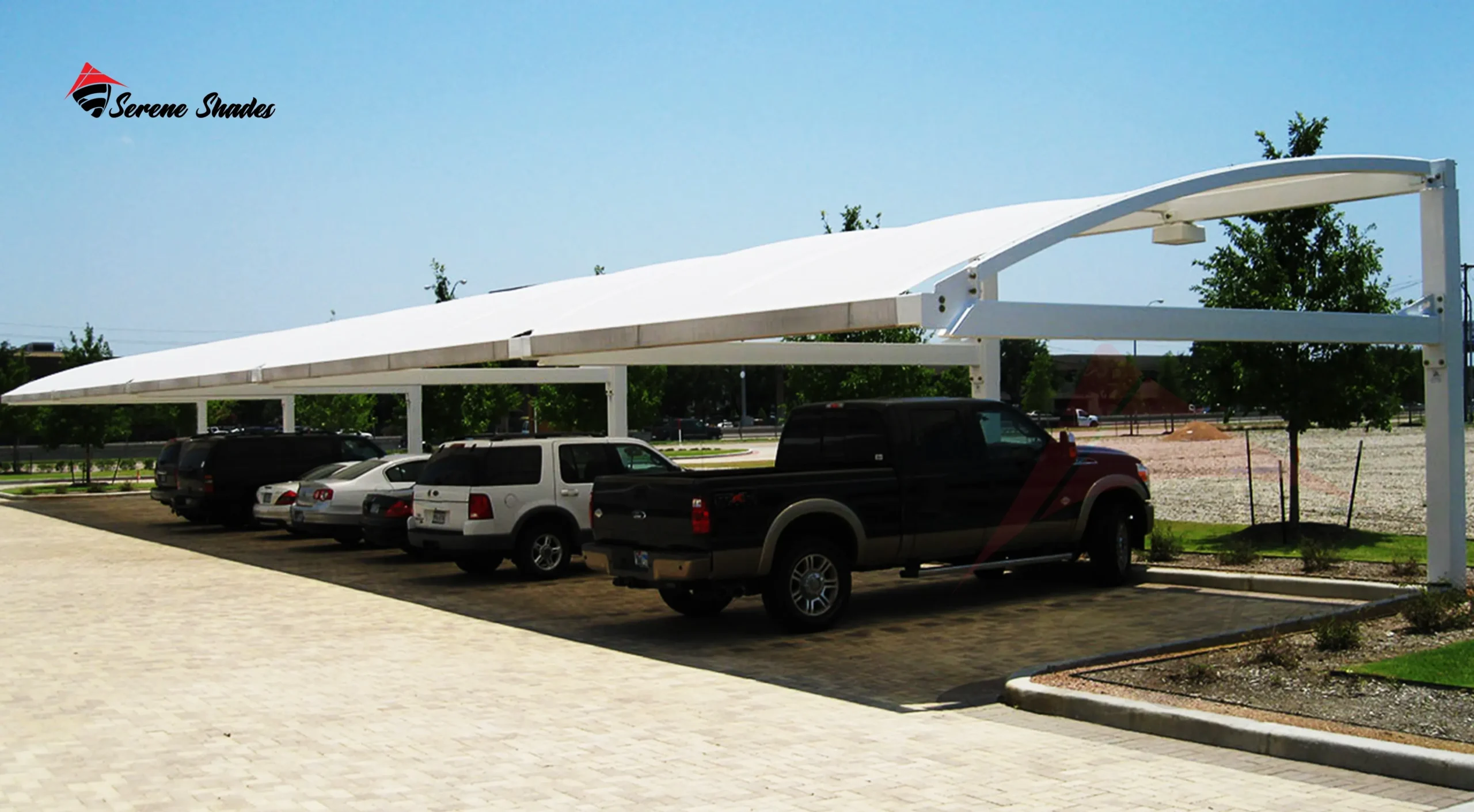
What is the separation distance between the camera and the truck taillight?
12.0 meters

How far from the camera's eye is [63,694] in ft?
33.3

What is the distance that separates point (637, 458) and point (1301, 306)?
30.7 feet

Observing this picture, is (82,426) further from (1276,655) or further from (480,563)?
(1276,655)

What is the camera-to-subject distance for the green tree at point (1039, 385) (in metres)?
57.7

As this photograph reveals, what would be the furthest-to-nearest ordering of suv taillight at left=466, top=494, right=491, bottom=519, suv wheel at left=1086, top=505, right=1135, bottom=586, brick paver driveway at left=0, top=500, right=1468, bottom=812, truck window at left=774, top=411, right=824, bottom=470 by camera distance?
suv taillight at left=466, top=494, right=491, bottom=519, suv wheel at left=1086, top=505, right=1135, bottom=586, truck window at left=774, top=411, right=824, bottom=470, brick paver driveway at left=0, top=500, right=1468, bottom=812

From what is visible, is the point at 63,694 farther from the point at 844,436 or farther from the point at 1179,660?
the point at 1179,660

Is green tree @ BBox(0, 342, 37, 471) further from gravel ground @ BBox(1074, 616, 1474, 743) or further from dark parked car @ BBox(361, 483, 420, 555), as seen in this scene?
gravel ground @ BBox(1074, 616, 1474, 743)

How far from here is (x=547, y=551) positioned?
17.2 metres

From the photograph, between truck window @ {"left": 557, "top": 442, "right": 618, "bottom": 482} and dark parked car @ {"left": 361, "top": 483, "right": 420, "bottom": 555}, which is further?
dark parked car @ {"left": 361, "top": 483, "right": 420, "bottom": 555}

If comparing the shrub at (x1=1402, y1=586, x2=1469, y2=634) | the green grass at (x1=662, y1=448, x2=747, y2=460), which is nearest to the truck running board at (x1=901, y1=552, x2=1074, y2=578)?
the shrub at (x1=1402, y1=586, x2=1469, y2=634)

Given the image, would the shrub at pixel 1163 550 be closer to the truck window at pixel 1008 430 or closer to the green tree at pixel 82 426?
the truck window at pixel 1008 430

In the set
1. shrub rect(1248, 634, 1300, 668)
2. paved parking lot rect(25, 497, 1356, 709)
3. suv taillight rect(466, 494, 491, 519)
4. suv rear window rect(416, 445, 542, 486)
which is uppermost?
suv rear window rect(416, 445, 542, 486)

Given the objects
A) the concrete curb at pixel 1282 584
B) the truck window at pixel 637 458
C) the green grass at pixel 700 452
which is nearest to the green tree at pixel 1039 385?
the green grass at pixel 700 452

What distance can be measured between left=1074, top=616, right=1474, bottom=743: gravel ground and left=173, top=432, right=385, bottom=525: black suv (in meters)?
18.4
